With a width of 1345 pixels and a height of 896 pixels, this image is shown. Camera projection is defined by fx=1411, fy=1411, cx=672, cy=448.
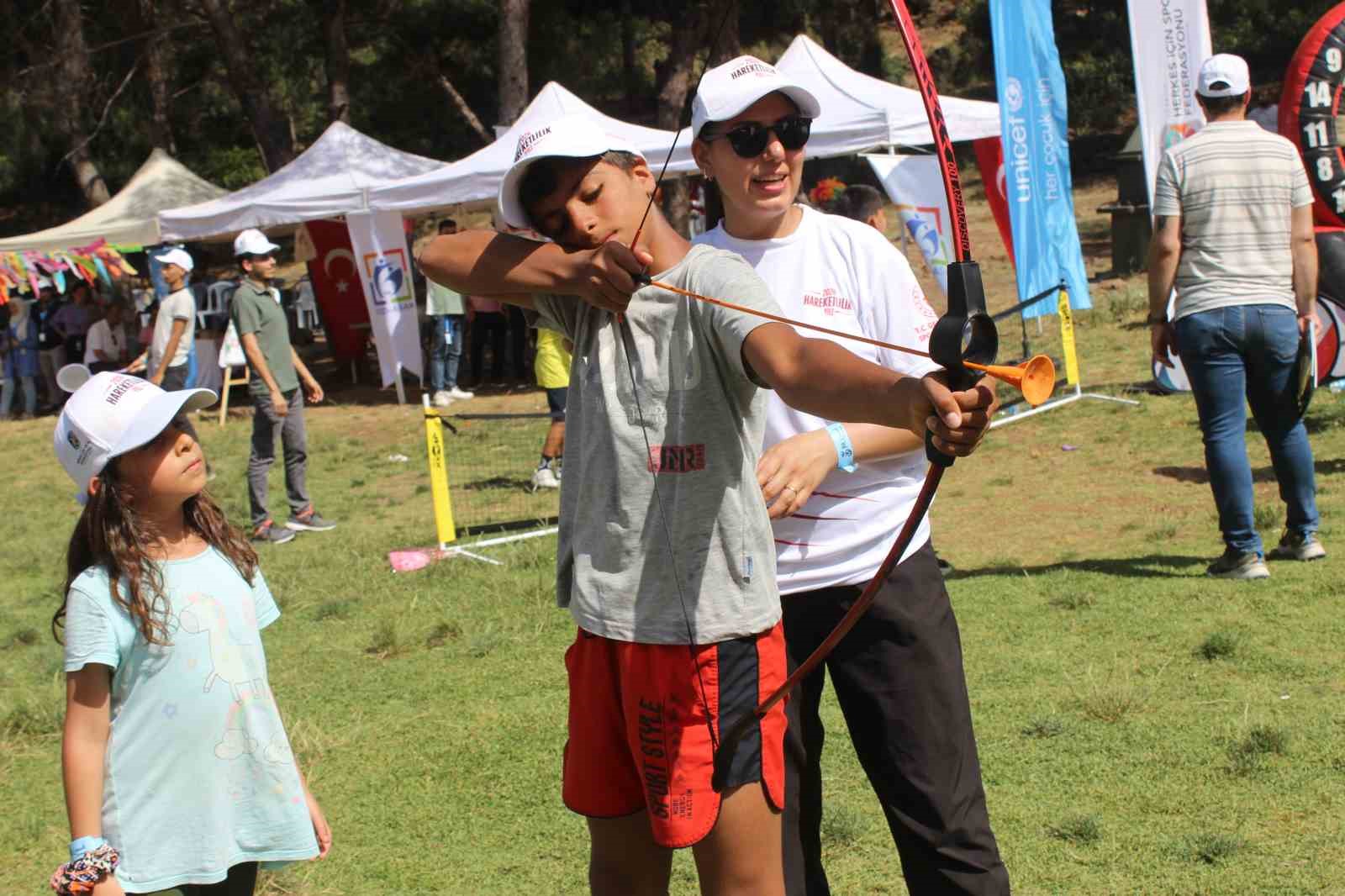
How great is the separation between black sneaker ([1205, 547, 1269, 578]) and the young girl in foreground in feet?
13.6

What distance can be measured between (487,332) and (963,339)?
15.6 meters

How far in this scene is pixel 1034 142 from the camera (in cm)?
1168

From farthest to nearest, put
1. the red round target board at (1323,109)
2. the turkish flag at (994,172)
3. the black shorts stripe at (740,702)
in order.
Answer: the turkish flag at (994,172) → the red round target board at (1323,109) → the black shorts stripe at (740,702)

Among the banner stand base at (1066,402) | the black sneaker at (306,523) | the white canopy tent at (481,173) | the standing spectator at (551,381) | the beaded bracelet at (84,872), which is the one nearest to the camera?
the beaded bracelet at (84,872)

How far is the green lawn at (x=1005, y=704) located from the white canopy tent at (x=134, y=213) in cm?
1171

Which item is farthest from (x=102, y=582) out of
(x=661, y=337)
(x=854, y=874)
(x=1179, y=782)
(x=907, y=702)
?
(x=1179, y=782)

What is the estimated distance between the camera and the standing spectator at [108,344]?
18.7 m

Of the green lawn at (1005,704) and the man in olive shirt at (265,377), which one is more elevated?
the man in olive shirt at (265,377)

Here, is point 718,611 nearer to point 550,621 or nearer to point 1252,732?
point 1252,732

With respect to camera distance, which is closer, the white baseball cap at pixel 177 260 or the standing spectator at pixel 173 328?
the white baseball cap at pixel 177 260

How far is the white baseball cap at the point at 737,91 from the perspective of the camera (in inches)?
102

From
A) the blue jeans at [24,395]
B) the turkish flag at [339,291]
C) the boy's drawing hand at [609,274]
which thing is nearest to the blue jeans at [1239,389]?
the boy's drawing hand at [609,274]

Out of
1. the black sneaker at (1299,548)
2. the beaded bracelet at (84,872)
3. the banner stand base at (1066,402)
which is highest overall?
the beaded bracelet at (84,872)

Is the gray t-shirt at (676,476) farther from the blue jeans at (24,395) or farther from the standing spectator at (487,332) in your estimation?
the blue jeans at (24,395)
